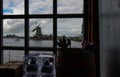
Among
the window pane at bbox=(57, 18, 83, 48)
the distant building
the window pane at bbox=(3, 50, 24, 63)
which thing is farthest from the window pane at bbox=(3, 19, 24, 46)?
the window pane at bbox=(57, 18, 83, 48)

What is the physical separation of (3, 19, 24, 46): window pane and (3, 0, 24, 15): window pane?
6.5 inches

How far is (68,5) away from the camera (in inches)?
147

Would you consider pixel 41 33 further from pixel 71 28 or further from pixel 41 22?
pixel 71 28

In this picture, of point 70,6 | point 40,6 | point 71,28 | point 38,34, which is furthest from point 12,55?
point 70,6

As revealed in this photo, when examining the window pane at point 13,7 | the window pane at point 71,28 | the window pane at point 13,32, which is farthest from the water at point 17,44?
the window pane at point 13,7

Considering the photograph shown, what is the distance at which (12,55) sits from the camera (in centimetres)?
384

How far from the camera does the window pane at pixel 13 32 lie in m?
3.80

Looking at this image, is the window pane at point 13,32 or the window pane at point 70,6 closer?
the window pane at point 70,6

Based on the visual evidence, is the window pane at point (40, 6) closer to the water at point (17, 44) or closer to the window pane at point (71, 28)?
the window pane at point (71, 28)

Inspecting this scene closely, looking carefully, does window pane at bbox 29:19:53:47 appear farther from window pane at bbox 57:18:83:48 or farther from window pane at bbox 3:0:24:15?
window pane at bbox 3:0:24:15

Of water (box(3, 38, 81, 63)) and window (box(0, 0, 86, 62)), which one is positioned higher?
window (box(0, 0, 86, 62))

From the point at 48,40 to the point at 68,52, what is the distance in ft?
6.91

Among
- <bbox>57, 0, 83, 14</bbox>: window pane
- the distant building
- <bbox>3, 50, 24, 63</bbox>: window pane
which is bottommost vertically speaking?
<bbox>3, 50, 24, 63</bbox>: window pane

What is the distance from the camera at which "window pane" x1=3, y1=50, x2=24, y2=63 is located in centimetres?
378
